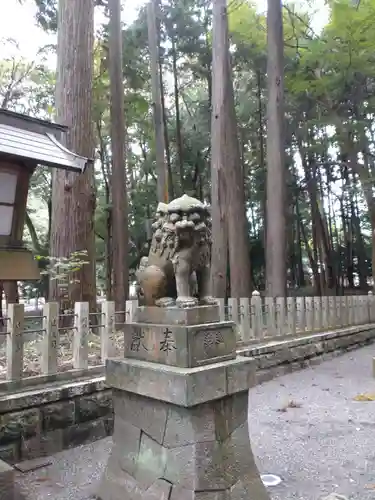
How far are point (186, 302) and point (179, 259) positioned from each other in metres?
0.33

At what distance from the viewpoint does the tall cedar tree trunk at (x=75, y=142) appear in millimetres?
6328

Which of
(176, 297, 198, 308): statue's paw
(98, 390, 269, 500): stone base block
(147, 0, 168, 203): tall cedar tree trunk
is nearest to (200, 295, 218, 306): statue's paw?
(176, 297, 198, 308): statue's paw

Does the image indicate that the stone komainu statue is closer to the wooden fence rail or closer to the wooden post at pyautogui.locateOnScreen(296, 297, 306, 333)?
the wooden fence rail

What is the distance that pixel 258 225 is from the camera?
20.0 m

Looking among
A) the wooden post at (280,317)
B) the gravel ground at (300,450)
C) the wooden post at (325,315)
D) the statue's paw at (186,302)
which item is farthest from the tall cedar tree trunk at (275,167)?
the statue's paw at (186,302)

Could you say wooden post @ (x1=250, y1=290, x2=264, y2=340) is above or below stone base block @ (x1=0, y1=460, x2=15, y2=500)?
above

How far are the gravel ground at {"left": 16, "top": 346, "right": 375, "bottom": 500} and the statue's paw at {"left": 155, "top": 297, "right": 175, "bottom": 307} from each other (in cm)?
163

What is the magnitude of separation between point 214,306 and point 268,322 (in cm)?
452

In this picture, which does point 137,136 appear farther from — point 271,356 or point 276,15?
point 271,356

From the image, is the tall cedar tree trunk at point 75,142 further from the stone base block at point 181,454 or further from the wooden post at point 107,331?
the stone base block at point 181,454

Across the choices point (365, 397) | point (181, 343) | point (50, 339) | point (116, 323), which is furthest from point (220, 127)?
point (181, 343)

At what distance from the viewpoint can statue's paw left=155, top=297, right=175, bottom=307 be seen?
9.91 ft

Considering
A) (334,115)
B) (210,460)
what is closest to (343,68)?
(334,115)

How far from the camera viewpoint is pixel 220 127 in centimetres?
1038
